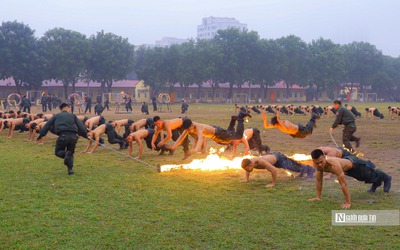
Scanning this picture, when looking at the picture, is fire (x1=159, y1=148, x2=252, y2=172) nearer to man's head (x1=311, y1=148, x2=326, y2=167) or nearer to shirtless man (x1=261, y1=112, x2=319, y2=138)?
shirtless man (x1=261, y1=112, x2=319, y2=138)

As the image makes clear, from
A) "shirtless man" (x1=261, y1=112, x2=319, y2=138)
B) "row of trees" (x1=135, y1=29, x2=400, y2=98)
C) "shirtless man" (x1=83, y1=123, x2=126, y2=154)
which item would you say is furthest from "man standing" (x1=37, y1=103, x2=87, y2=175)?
"row of trees" (x1=135, y1=29, x2=400, y2=98)

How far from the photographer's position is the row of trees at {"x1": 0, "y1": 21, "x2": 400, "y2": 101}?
6384cm

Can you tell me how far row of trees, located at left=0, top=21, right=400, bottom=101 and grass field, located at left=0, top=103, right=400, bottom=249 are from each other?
183 ft

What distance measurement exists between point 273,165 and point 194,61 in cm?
6795

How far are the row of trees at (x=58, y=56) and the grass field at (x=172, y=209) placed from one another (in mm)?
54226

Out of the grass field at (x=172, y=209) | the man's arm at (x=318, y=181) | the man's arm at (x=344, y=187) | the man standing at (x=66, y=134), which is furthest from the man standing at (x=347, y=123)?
the man standing at (x=66, y=134)

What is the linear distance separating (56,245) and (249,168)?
5301 millimetres

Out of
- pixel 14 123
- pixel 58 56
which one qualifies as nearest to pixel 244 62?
pixel 58 56

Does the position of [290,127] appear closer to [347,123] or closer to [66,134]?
[347,123]

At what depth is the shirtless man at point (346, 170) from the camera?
26.7ft

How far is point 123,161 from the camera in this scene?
47.2 feet

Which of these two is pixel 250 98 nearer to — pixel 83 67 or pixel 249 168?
pixel 83 67

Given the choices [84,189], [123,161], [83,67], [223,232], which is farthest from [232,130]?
[83,67]

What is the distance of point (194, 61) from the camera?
3049 inches
